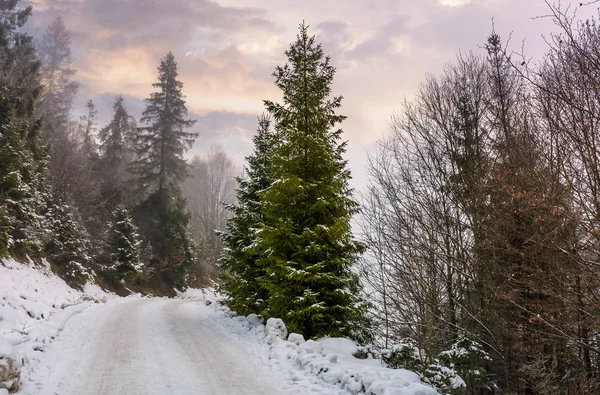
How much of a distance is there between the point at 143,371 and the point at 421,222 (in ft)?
23.3

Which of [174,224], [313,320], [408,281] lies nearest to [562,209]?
[408,281]

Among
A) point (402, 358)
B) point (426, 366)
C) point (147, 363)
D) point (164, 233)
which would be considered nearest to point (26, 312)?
point (147, 363)

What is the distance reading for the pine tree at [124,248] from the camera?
25453mm

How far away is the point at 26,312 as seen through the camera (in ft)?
35.3

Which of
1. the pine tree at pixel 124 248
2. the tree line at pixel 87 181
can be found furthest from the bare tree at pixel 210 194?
the pine tree at pixel 124 248

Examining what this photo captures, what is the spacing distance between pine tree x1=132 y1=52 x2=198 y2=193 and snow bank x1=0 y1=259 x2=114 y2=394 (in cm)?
1418

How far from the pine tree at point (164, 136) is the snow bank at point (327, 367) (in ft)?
83.8

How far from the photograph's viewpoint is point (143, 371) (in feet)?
22.6

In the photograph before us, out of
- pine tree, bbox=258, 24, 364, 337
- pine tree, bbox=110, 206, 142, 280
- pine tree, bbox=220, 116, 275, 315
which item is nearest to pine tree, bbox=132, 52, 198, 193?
pine tree, bbox=110, 206, 142, 280

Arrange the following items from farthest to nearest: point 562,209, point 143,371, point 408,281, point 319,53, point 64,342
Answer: point 319,53, point 64,342, point 408,281, point 143,371, point 562,209

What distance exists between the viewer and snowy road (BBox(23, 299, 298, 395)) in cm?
606

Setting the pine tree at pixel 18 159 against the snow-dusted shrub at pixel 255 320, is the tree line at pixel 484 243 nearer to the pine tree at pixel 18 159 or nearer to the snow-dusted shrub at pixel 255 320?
the snow-dusted shrub at pixel 255 320

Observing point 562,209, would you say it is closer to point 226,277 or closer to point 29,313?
point 226,277

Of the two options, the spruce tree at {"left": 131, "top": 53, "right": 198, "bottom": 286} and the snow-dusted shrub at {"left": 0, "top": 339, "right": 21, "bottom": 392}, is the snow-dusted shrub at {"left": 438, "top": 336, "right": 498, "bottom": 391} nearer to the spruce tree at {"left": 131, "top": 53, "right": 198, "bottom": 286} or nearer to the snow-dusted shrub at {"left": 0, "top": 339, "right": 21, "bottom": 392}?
the snow-dusted shrub at {"left": 0, "top": 339, "right": 21, "bottom": 392}
